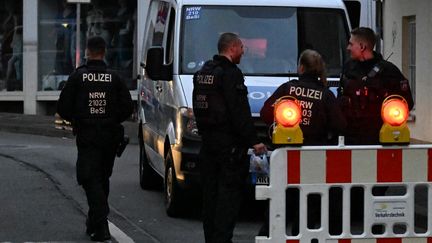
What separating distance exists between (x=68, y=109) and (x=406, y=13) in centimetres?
1052

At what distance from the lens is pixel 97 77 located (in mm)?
9227

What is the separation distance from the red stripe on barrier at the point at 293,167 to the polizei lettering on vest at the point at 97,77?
10.4 feet

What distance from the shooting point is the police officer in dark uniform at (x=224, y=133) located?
26.6ft

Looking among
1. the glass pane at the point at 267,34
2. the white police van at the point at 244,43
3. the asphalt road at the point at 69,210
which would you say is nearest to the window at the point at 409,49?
the asphalt road at the point at 69,210

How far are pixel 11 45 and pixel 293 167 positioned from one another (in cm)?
2169

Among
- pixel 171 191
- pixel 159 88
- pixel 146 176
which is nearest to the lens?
pixel 171 191

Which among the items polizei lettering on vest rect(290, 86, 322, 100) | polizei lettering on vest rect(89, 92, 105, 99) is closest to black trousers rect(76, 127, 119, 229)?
polizei lettering on vest rect(89, 92, 105, 99)

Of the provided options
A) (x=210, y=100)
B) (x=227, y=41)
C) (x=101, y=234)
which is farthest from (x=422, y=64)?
(x=210, y=100)

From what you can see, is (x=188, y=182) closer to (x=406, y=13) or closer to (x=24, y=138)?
(x=406, y=13)

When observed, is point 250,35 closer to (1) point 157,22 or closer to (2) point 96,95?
(1) point 157,22

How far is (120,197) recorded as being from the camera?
12.6 meters

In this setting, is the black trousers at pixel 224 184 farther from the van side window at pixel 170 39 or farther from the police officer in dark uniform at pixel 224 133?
the van side window at pixel 170 39

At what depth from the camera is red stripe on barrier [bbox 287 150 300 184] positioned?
255 inches

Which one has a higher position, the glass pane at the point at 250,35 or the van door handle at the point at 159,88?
the glass pane at the point at 250,35
